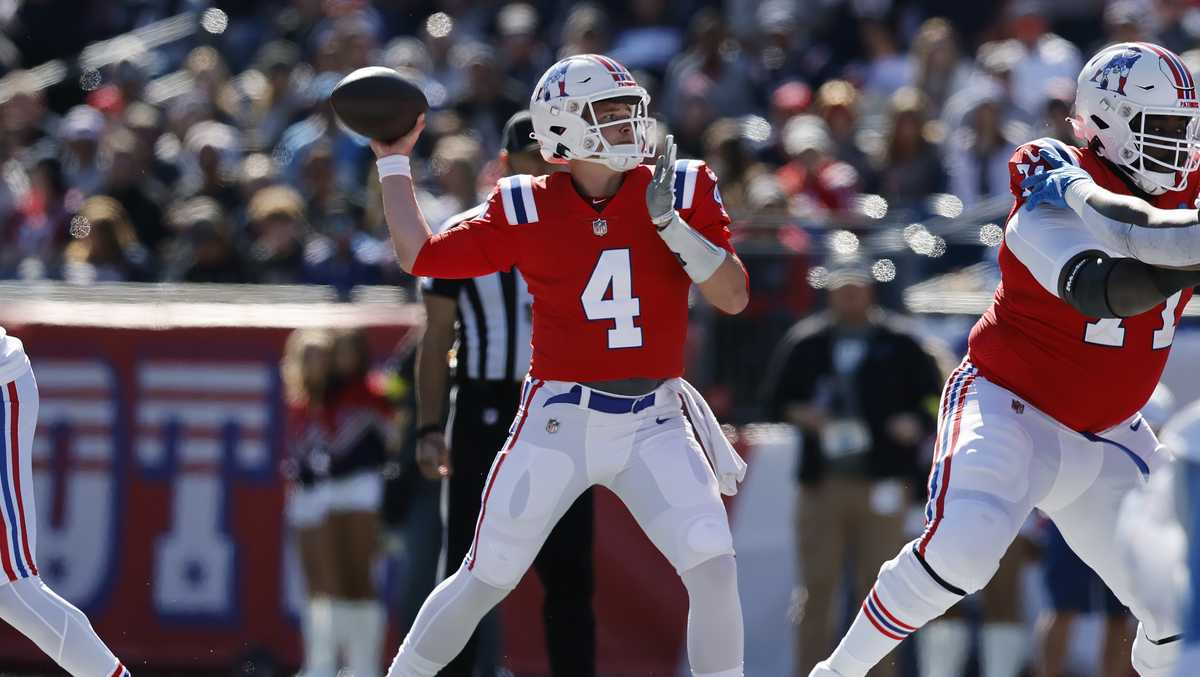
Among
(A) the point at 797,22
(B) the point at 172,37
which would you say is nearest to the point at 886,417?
(A) the point at 797,22

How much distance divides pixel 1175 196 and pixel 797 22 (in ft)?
23.7

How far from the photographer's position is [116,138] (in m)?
11.2

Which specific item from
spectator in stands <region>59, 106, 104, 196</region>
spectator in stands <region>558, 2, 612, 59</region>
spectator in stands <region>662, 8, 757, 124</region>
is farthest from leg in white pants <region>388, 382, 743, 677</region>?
spectator in stands <region>59, 106, 104, 196</region>

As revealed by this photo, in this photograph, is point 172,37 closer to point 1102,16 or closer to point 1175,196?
point 1102,16

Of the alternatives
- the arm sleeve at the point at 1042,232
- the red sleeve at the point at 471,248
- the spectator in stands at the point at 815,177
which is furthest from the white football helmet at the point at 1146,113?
the spectator in stands at the point at 815,177

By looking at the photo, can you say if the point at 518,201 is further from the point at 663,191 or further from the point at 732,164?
the point at 732,164

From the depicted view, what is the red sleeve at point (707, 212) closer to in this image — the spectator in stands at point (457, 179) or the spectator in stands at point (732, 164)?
the spectator in stands at point (457, 179)

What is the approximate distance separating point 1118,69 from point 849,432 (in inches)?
129

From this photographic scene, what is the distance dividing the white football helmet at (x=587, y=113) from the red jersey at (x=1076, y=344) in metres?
1.02

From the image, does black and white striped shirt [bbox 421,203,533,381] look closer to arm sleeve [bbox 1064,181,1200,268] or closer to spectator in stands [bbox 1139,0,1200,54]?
arm sleeve [bbox 1064,181,1200,268]

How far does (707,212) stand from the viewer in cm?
515

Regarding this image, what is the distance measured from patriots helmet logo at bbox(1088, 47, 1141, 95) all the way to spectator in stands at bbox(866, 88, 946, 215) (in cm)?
462

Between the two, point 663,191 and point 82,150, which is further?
point 82,150

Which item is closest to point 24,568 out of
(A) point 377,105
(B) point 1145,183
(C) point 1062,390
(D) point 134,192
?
(A) point 377,105
